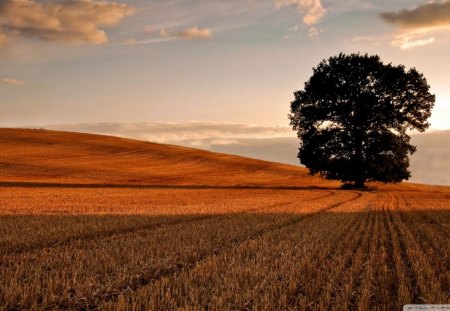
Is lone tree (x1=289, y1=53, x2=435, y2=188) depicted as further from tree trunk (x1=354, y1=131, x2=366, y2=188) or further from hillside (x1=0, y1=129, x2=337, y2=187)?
hillside (x1=0, y1=129, x2=337, y2=187)

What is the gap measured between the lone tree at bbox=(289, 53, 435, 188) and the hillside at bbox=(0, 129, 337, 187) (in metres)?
8.05

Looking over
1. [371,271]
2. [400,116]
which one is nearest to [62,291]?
[371,271]

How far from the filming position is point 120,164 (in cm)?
6456

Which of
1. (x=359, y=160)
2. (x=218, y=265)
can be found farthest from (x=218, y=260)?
(x=359, y=160)

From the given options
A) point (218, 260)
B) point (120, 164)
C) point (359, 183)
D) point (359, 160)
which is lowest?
point (120, 164)

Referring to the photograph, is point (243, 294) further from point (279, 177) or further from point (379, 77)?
point (279, 177)

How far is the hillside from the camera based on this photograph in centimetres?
5381

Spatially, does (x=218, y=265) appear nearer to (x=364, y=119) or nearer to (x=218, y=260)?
(x=218, y=260)

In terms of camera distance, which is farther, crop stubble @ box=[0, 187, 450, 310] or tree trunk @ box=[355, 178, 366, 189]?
tree trunk @ box=[355, 178, 366, 189]

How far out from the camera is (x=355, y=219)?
64.2 feet

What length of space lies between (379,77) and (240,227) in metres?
38.7

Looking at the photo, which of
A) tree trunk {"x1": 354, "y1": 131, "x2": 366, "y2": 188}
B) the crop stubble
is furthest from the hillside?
the crop stubble

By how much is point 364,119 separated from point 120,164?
108 ft

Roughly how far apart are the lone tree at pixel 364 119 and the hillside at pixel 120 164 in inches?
317
